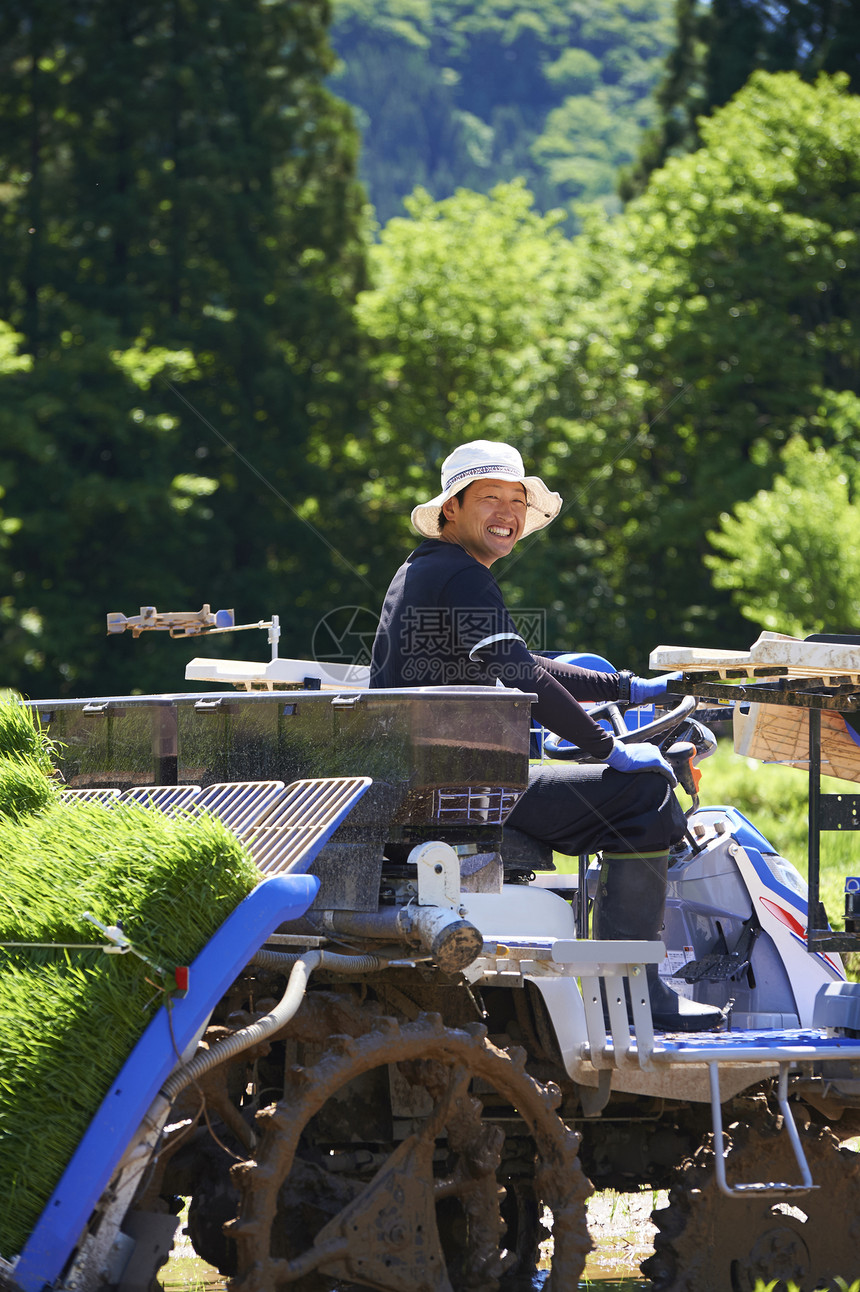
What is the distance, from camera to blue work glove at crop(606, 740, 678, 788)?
157 inches

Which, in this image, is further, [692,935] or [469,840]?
[692,935]

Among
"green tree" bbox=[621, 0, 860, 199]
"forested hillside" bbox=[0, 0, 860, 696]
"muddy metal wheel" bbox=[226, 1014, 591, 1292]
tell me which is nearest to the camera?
"muddy metal wheel" bbox=[226, 1014, 591, 1292]

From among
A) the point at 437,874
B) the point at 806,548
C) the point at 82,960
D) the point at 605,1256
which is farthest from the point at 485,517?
the point at 806,548

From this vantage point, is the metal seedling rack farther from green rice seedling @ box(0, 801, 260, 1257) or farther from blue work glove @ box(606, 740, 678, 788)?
green rice seedling @ box(0, 801, 260, 1257)

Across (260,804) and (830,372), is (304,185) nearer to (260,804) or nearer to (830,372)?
(830,372)

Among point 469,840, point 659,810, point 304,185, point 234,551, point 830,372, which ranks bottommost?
point 469,840

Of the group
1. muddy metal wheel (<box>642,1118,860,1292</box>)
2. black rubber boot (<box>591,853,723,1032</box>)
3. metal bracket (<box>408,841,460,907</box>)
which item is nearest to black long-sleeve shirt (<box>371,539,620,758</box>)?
black rubber boot (<box>591,853,723,1032</box>)

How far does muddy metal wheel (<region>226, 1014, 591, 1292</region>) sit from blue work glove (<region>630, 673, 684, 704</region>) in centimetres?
128

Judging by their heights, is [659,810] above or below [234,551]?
below

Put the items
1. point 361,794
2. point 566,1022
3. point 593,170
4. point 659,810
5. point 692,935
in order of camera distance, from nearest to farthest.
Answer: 1. point 361,794
2. point 566,1022
3. point 659,810
4. point 692,935
5. point 593,170

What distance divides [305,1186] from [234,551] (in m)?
26.0

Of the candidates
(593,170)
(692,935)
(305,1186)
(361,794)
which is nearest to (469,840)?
(361,794)

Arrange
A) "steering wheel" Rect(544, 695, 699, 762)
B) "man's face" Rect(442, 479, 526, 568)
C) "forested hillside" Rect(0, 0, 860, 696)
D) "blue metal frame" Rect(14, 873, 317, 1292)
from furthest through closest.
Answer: "forested hillside" Rect(0, 0, 860, 696)
"man's face" Rect(442, 479, 526, 568)
"steering wheel" Rect(544, 695, 699, 762)
"blue metal frame" Rect(14, 873, 317, 1292)

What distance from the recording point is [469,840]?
140 inches
